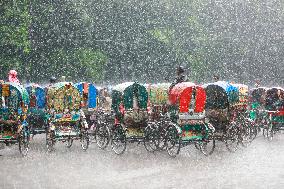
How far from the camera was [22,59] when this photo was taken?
3544 cm

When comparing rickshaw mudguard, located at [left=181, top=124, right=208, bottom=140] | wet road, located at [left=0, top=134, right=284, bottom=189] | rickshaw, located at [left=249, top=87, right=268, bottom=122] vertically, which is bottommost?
wet road, located at [left=0, top=134, right=284, bottom=189]

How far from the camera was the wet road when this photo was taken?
1025 cm

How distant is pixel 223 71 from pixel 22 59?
20557 mm

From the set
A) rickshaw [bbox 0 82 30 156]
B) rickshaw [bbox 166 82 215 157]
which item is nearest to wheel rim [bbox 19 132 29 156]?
rickshaw [bbox 0 82 30 156]

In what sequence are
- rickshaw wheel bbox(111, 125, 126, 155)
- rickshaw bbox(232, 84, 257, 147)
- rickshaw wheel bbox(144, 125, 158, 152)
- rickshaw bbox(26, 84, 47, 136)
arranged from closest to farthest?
rickshaw wheel bbox(111, 125, 126, 155)
rickshaw wheel bbox(144, 125, 158, 152)
rickshaw bbox(232, 84, 257, 147)
rickshaw bbox(26, 84, 47, 136)

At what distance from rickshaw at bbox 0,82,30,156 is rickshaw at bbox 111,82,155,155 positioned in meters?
2.67

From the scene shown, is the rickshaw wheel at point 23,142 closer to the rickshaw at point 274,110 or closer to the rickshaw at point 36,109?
the rickshaw at point 36,109

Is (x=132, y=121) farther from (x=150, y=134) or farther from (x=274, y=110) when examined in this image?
(x=274, y=110)

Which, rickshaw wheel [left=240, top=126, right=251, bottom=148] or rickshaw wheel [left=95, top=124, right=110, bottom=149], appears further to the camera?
rickshaw wheel [left=240, top=126, right=251, bottom=148]

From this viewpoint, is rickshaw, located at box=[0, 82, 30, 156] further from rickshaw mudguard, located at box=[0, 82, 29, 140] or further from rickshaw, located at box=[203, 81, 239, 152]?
rickshaw, located at box=[203, 81, 239, 152]

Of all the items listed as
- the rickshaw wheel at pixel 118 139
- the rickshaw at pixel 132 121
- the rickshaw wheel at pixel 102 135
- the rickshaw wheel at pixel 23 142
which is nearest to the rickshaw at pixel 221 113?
the rickshaw at pixel 132 121

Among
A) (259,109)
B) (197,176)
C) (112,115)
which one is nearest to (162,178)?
(197,176)

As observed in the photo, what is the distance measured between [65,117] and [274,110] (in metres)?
8.66

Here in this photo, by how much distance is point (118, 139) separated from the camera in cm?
1518
